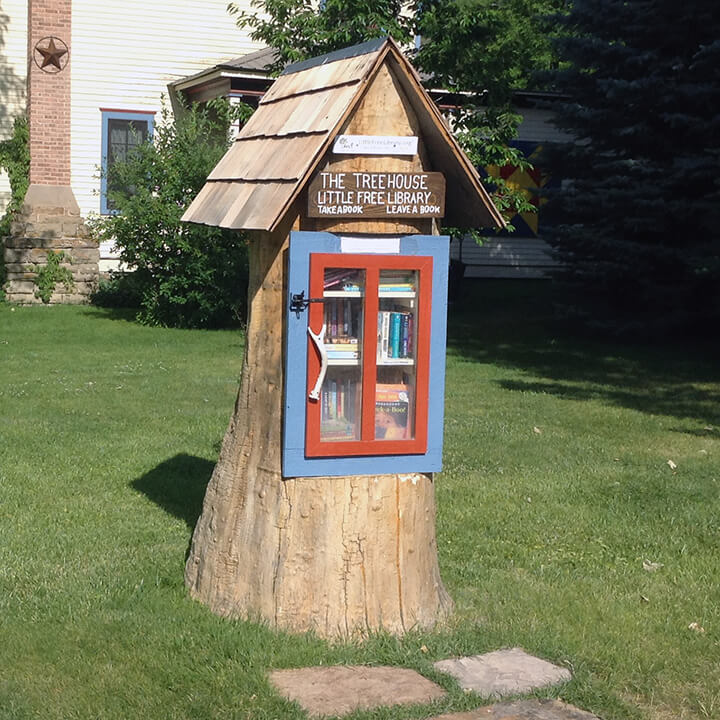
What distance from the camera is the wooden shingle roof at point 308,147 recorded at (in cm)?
500

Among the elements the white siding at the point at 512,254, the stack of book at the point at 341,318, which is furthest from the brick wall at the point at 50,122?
the stack of book at the point at 341,318

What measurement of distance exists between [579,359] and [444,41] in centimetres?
450

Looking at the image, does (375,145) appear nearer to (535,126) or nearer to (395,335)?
(395,335)

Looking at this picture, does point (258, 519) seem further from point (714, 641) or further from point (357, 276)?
point (714, 641)

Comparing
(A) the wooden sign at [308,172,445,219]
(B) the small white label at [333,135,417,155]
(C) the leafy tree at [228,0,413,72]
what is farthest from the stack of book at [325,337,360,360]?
(C) the leafy tree at [228,0,413,72]

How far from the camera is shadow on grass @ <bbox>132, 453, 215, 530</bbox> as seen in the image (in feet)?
23.9

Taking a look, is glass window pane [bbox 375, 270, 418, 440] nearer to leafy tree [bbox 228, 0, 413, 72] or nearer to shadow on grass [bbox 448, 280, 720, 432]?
shadow on grass [bbox 448, 280, 720, 432]

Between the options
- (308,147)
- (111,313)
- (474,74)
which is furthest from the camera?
(111,313)

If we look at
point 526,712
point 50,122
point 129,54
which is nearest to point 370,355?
point 526,712

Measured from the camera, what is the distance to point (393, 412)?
17.6 feet

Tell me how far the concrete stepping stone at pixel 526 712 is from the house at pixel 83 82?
17248 mm

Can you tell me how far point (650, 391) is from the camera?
12.9m

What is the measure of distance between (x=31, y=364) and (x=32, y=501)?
637cm

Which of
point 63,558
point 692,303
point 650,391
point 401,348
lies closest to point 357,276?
point 401,348
